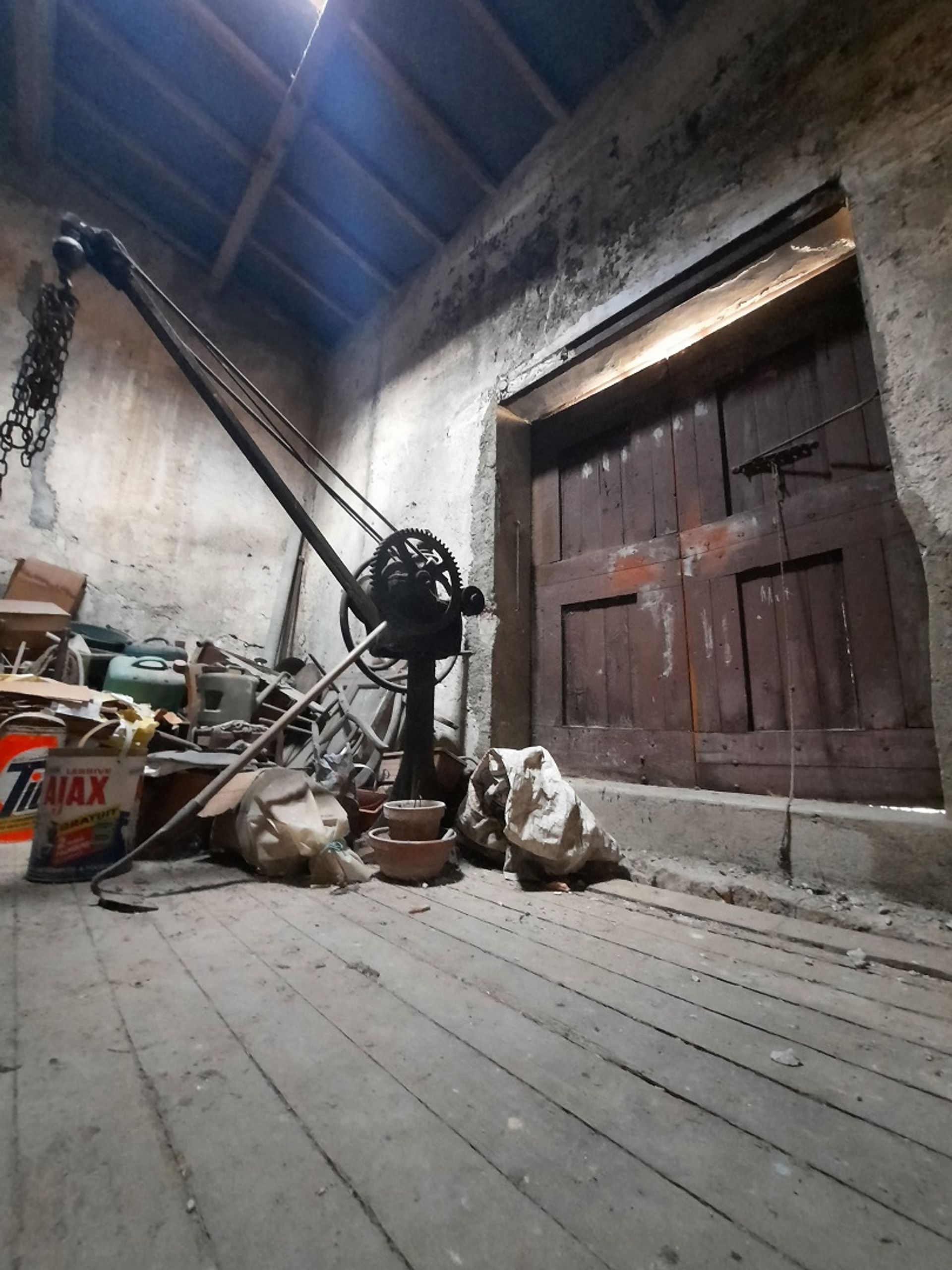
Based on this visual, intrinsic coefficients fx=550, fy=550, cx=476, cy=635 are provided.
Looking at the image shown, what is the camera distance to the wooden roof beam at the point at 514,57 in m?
3.01

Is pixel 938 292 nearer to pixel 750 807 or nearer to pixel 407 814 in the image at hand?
pixel 750 807

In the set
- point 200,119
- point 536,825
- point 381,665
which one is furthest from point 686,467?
point 200,119

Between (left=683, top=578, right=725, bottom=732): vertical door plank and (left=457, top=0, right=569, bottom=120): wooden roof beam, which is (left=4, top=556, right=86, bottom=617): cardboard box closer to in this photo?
(left=683, top=578, right=725, bottom=732): vertical door plank

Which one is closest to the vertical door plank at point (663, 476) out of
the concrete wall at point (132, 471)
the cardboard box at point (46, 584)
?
the concrete wall at point (132, 471)

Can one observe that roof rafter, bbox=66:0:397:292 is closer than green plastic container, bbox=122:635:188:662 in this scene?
Yes

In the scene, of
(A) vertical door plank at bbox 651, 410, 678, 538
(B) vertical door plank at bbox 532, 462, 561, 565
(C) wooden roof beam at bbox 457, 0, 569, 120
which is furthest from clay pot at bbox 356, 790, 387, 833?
A: (C) wooden roof beam at bbox 457, 0, 569, 120

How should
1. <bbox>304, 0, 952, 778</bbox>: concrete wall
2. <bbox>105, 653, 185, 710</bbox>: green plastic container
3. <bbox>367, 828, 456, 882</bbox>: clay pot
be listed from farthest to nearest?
<bbox>105, 653, 185, 710</bbox>: green plastic container → <bbox>367, 828, 456, 882</bbox>: clay pot → <bbox>304, 0, 952, 778</bbox>: concrete wall

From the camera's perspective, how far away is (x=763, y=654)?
7.24ft

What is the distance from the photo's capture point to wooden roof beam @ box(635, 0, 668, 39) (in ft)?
8.93

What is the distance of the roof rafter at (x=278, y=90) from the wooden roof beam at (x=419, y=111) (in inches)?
21.0

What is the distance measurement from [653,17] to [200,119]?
321cm

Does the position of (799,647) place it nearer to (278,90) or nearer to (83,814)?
(83,814)

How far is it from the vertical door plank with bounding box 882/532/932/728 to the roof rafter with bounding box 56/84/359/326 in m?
5.02

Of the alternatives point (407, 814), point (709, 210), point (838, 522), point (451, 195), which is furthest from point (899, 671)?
point (451, 195)
